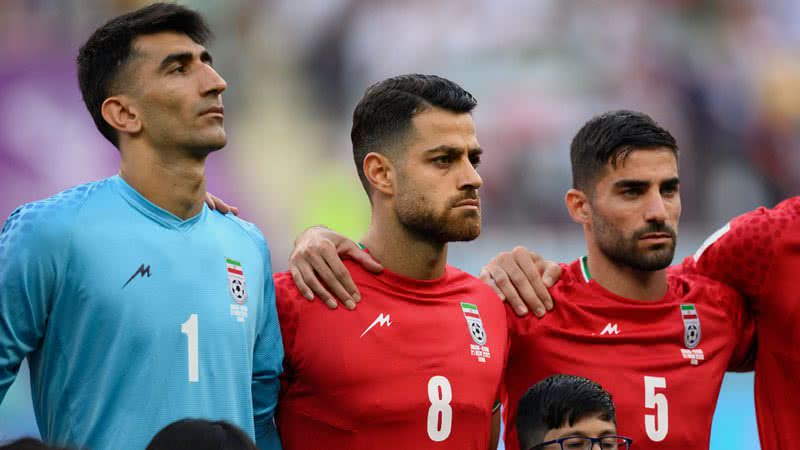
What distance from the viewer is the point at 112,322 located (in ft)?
10.9

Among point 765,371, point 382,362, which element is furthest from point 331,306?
point 765,371

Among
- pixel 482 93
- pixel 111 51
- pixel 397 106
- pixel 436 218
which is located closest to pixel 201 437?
pixel 111 51

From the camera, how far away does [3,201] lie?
12484mm

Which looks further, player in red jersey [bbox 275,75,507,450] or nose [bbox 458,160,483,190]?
nose [bbox 458,160,483,190]

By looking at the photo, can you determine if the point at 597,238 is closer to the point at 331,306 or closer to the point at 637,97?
the point at 331,306

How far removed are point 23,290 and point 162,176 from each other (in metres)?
0.59

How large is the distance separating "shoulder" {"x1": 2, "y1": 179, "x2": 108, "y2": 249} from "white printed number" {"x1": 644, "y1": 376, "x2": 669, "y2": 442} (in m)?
2.15

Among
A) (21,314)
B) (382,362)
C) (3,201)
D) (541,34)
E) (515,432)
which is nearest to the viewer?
(21,314)

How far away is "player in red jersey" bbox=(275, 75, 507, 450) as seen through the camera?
12.7 feet

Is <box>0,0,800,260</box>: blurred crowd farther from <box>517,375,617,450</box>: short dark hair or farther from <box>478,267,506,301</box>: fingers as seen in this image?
<box>517,375,617,450</box>: short dark hair

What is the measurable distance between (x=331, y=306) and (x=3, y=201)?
9.45 m

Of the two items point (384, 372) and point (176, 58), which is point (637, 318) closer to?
point (384, 372)

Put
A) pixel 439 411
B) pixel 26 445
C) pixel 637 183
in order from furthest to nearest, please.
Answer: pixel 637 183 < pixel 439 411 < pixel 26 445

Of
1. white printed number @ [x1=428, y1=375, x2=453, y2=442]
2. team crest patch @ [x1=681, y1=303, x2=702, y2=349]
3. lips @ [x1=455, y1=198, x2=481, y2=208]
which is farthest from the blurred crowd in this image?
white printed number @ [x1=428, y1=375, x2=453, y2=442]
